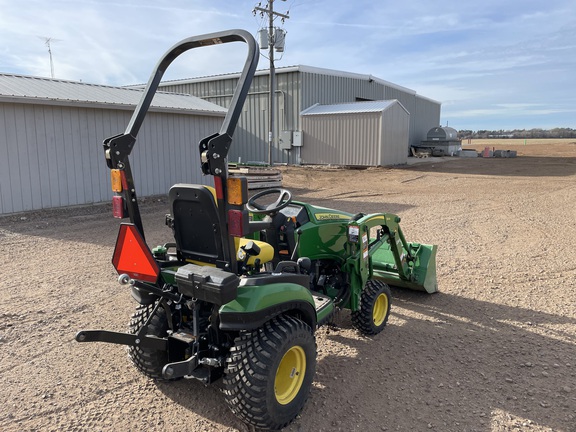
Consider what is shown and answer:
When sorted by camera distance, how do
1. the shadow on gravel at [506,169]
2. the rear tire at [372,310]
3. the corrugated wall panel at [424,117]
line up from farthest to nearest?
the corrugated wall panel at [424,117] → the shadow on gravel at [506,169] → the rear tire at [372,310]

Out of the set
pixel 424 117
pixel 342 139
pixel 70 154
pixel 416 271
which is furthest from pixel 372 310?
pixel 424 117

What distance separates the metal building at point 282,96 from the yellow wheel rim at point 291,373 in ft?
67.0

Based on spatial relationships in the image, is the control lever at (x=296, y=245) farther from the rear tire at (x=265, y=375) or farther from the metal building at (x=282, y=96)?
the metal building at (x=282, y=96)

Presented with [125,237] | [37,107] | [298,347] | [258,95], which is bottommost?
[298,347]

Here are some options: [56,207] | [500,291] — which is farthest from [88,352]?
[56,207]

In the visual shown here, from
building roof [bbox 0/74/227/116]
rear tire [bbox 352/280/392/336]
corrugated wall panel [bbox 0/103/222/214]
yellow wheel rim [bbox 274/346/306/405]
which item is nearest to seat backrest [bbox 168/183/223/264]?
yellow wheel rim [bbox 274/346/306/405]

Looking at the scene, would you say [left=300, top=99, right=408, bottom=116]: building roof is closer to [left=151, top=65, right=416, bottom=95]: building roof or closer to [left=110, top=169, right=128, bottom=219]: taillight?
[left=151, top=65, right=416, bottom=95]: building roof

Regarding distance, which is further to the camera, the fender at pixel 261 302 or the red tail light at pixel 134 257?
the red tail light at pixel 134 257

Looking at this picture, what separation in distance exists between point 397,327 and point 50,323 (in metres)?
3.33

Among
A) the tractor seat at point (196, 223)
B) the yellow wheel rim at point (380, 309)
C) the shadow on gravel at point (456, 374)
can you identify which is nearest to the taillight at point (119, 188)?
the tractor seat at point (196, 223)

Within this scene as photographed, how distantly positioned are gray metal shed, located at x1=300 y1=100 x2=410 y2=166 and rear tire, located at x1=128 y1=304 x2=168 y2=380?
1872 centimetres

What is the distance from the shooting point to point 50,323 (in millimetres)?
4422

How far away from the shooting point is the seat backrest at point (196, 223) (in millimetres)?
2701

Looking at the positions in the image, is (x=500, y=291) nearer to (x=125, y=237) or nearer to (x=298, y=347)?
(x=298, y=347)
